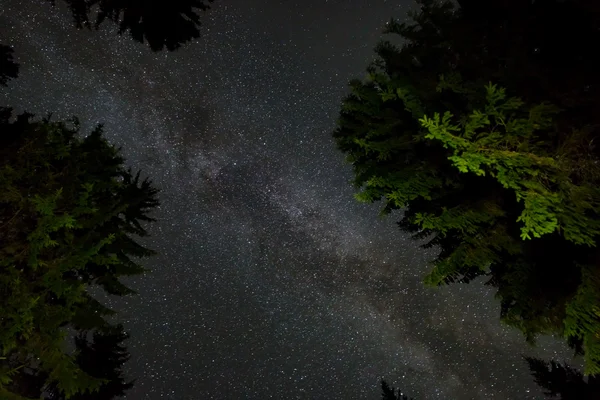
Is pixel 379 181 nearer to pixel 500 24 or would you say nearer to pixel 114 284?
pixel 500 24

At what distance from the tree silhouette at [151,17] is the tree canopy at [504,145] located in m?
3.51

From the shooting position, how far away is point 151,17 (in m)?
6.64

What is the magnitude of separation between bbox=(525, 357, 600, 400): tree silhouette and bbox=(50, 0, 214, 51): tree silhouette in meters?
8.20

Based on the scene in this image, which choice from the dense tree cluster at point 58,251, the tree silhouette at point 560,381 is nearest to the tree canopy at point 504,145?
the tree silhouette at point 560,381

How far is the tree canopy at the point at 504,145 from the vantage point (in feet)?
11.6

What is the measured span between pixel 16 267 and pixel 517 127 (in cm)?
624

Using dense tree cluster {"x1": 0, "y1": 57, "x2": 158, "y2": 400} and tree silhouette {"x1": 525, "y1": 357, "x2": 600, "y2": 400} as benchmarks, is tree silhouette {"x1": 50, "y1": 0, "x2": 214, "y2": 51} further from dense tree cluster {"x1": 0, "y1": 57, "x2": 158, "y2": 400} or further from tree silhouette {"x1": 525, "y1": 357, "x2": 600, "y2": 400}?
tree silhouette {"x1": 525, "y1": 357, "x2": 600, "y2": 400}

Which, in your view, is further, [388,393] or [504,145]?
[388,393]

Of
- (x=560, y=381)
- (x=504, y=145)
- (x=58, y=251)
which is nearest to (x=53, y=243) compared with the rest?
(x=58, y=251)

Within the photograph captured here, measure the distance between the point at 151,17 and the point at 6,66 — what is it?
114 inches

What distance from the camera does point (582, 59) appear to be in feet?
15.1

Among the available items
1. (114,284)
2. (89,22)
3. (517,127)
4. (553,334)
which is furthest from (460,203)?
(89,22)

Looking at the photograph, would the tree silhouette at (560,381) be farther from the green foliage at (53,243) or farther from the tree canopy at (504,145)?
the green foliage at (53,243)

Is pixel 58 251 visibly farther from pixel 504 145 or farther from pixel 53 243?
pixel 504 145
